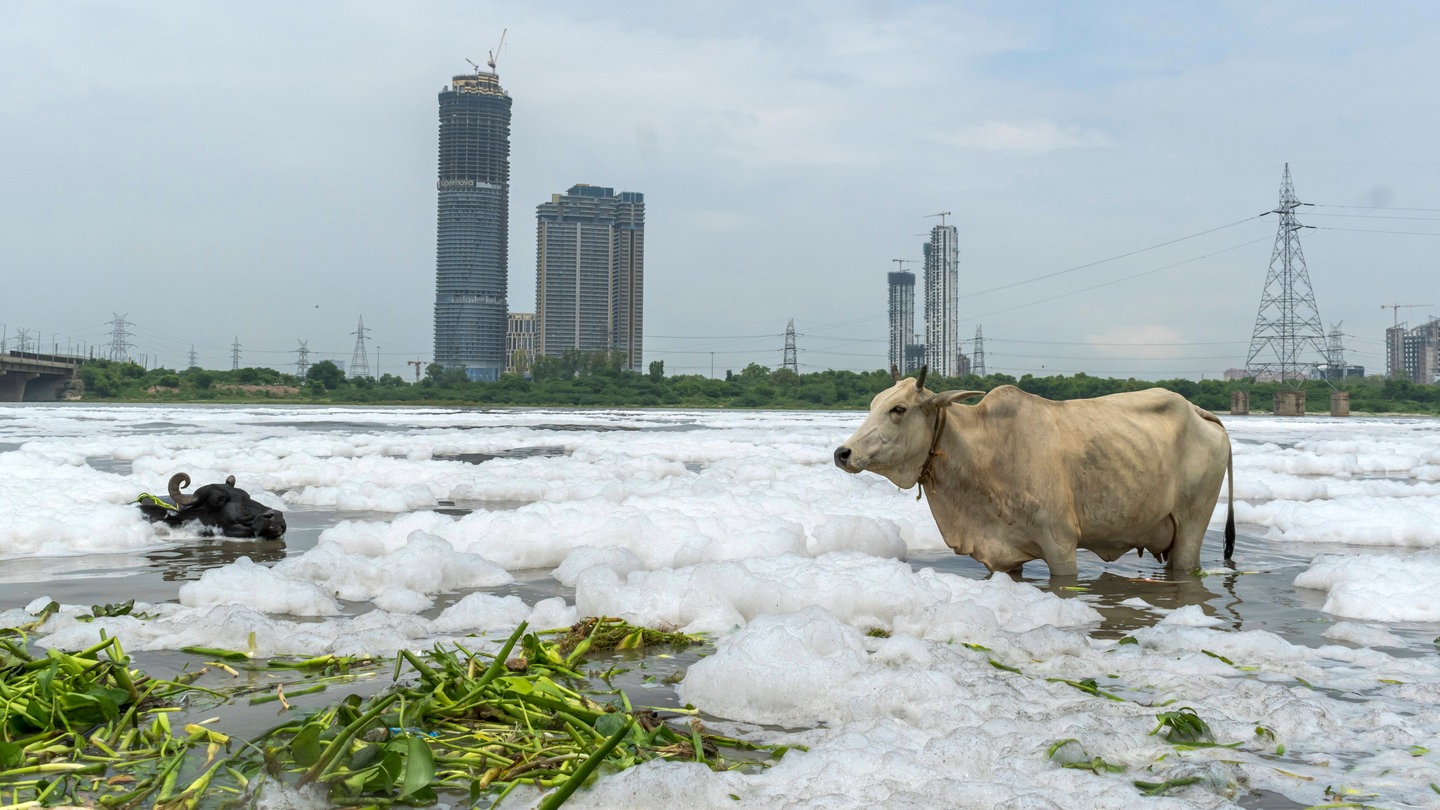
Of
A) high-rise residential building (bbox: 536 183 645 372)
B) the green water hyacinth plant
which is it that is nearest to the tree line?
the green water hyacinth plant

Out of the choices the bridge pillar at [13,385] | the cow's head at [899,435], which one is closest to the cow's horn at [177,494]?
the cow's head at [899,435]

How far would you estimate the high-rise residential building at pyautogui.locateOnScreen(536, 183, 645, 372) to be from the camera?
188750 millimetres

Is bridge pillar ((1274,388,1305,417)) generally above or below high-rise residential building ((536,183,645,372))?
below

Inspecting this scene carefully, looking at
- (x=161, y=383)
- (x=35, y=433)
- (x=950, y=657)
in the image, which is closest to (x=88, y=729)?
(x=950, y=657)

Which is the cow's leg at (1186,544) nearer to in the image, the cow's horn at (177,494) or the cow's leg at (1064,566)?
the cow's leg at (1064,566)

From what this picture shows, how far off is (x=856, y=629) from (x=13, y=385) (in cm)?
10386

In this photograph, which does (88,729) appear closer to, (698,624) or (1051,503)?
(698,624)

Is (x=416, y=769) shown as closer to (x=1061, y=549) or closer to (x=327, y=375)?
Result: (x=1061, y=549)

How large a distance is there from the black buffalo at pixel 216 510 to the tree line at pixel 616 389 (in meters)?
68.6

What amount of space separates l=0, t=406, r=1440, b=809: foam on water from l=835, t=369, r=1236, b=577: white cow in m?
0.43

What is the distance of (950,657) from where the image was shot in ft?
13.8

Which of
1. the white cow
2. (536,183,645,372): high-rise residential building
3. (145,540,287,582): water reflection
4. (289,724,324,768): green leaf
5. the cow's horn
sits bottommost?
(145,540,287,582): water reflection

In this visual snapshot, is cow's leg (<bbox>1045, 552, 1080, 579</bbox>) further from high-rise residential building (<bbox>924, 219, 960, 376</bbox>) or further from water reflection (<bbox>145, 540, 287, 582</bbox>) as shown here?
high-rise residential building (<bbox>924, 219, 960, 376</bbox>)

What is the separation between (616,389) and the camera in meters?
89.1
